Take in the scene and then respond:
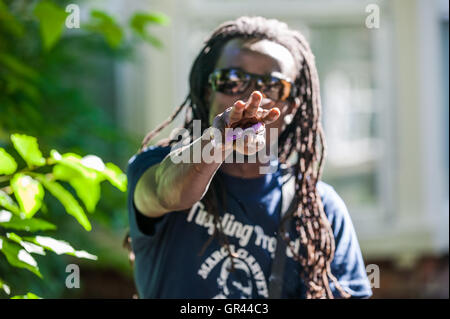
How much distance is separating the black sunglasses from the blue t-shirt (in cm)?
26

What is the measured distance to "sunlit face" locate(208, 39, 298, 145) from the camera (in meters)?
1.71

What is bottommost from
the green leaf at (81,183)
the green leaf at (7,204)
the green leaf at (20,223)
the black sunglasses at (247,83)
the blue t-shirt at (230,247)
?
the blue t-shirt at (230,247)

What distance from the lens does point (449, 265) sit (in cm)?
548

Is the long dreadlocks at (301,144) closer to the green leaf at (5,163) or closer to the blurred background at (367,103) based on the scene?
the green leaf at (5,163)

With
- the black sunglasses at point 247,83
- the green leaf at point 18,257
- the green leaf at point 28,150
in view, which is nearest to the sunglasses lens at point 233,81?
the black sunglasses at point 247,83

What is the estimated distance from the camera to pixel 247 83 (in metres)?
1.68

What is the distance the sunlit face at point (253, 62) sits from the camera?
171 centimetres

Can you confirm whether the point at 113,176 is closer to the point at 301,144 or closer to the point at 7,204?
the point at 7,204

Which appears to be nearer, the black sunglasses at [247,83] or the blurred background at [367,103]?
the black sunglasses at [247,83]

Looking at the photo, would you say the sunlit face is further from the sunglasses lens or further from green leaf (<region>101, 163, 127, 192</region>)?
green leaf (<region>101, 163, 127, 192</region>)

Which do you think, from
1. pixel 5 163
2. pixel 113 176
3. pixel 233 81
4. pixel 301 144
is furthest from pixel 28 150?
pixel 301 144

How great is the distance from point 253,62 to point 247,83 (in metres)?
0.07

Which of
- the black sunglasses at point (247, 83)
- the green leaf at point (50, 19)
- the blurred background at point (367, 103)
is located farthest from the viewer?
the blurred background at point (367, 103)
